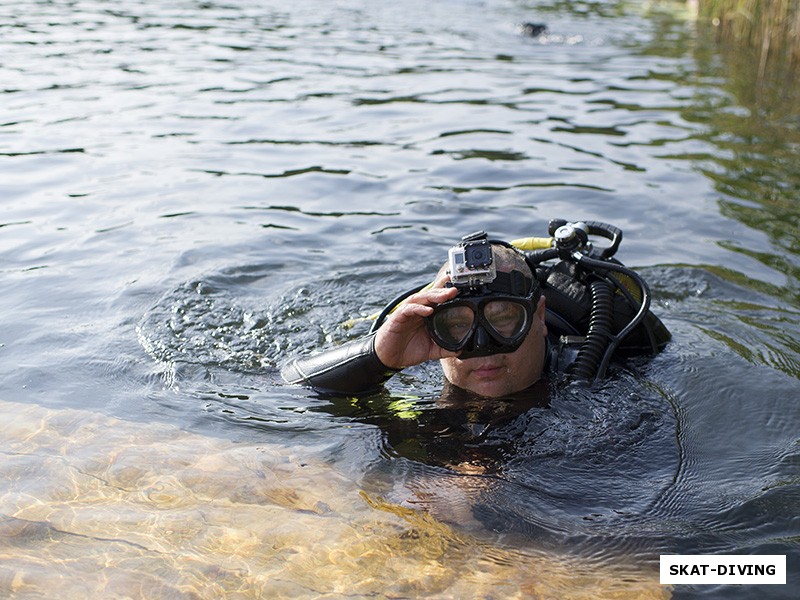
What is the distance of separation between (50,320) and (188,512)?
2027 millimetres

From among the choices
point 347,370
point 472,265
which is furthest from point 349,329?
point 472,265

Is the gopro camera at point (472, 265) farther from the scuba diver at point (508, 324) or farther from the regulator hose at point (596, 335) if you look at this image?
the regulator hose at point (596, 335)

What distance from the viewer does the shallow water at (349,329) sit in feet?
10.3

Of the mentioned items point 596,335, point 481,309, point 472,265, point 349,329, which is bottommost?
point 349,329

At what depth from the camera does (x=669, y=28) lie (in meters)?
16.2

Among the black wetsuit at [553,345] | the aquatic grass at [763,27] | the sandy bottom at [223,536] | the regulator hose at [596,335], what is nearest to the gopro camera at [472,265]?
the black wetsuit at [553,345]

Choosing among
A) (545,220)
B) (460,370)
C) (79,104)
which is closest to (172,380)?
(460,370)

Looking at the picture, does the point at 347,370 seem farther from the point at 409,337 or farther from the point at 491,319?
the point at 491,319

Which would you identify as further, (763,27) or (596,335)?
(763,27)

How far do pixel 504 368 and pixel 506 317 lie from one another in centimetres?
27

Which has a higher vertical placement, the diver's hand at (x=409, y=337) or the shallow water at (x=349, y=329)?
the diver's hand at (x=409, y=337)

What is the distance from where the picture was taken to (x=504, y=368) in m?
3.78

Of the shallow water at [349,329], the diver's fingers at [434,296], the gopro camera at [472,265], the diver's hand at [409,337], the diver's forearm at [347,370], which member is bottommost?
the shallow water at [349,329]

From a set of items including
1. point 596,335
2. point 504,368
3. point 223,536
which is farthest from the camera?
point 596,335
